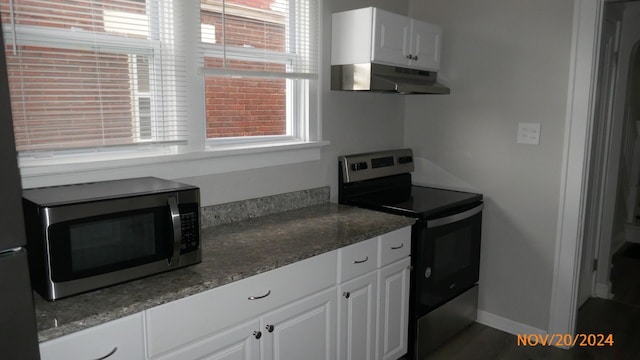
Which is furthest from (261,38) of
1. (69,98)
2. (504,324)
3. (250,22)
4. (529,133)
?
(504,324)

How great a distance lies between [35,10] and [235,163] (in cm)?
105

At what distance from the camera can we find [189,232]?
5.56 ft

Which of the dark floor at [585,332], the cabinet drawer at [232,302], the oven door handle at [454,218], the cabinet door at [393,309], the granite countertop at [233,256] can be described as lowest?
the dark floor at [585,332]

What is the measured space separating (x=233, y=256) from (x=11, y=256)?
955mm

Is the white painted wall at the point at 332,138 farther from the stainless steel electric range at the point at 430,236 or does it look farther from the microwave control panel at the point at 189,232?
the microwave control panel at the point at 189,232

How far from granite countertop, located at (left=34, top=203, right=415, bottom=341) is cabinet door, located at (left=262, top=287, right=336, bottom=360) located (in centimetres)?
22

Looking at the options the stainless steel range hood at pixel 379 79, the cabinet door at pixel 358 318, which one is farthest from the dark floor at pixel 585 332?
the stainless steel range hood at pixel 379 79

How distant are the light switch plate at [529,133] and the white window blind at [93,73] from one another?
1992 mm

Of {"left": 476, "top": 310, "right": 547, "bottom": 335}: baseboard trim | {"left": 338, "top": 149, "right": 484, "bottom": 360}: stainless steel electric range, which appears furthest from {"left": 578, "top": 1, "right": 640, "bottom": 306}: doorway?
{"left": 338, "top": 149, "right": 484, "bottom": 360}: stainless steel electric range

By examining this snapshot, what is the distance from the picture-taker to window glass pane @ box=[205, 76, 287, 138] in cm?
233

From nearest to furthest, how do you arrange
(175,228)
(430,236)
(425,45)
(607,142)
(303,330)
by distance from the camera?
(175,228), (303,330), (430,236), (425,45), (607,142)

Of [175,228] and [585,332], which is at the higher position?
[175,228]

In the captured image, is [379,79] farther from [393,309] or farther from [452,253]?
[393,309]

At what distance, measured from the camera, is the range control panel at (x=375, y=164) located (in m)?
2.93
